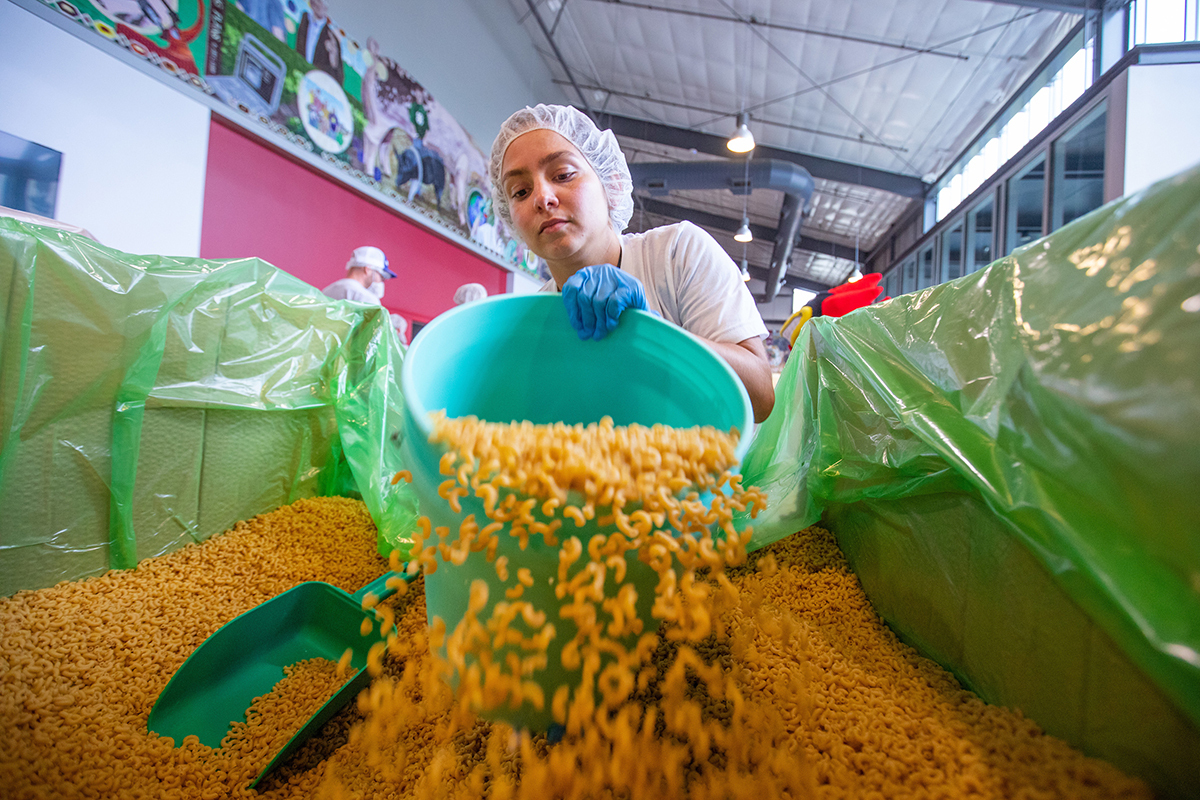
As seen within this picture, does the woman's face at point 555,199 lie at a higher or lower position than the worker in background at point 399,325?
higher

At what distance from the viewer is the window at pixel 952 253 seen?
244 inches

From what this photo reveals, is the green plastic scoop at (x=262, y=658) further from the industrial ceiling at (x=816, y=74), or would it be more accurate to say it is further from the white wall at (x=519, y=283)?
the industrial ceiling at (x=816, y=74)

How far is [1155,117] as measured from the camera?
341 centimetres

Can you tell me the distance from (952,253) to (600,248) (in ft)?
23.0

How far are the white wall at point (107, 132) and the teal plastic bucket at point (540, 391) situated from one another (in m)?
Answer: 2.23

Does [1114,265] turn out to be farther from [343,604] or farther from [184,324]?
[184,324]

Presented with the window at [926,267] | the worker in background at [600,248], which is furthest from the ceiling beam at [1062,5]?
the worker in background at [600,248]

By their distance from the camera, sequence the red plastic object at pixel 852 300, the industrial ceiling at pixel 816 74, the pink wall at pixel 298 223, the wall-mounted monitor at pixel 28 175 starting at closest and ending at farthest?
the red plastic object at pixel 852 300 < the wall-mounted monitor at pixel 28 175 < the pink wall at pixel 298 223 < the industrial ceiling at pixel 816 74

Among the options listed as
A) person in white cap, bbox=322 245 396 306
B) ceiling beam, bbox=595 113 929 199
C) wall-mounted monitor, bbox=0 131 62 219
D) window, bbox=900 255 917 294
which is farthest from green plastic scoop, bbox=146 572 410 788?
window, bbox=900 255 917 294

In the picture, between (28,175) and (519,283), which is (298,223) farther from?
(519,283)

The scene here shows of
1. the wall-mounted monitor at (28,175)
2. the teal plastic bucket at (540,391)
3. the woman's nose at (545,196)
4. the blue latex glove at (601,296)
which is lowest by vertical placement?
the teal plastic bucket at (540,391)

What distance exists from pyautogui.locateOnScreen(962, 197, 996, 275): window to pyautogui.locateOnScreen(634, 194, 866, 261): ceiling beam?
12.1 feet

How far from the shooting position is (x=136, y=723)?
0.83 meters

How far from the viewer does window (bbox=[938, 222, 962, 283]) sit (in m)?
6.21
